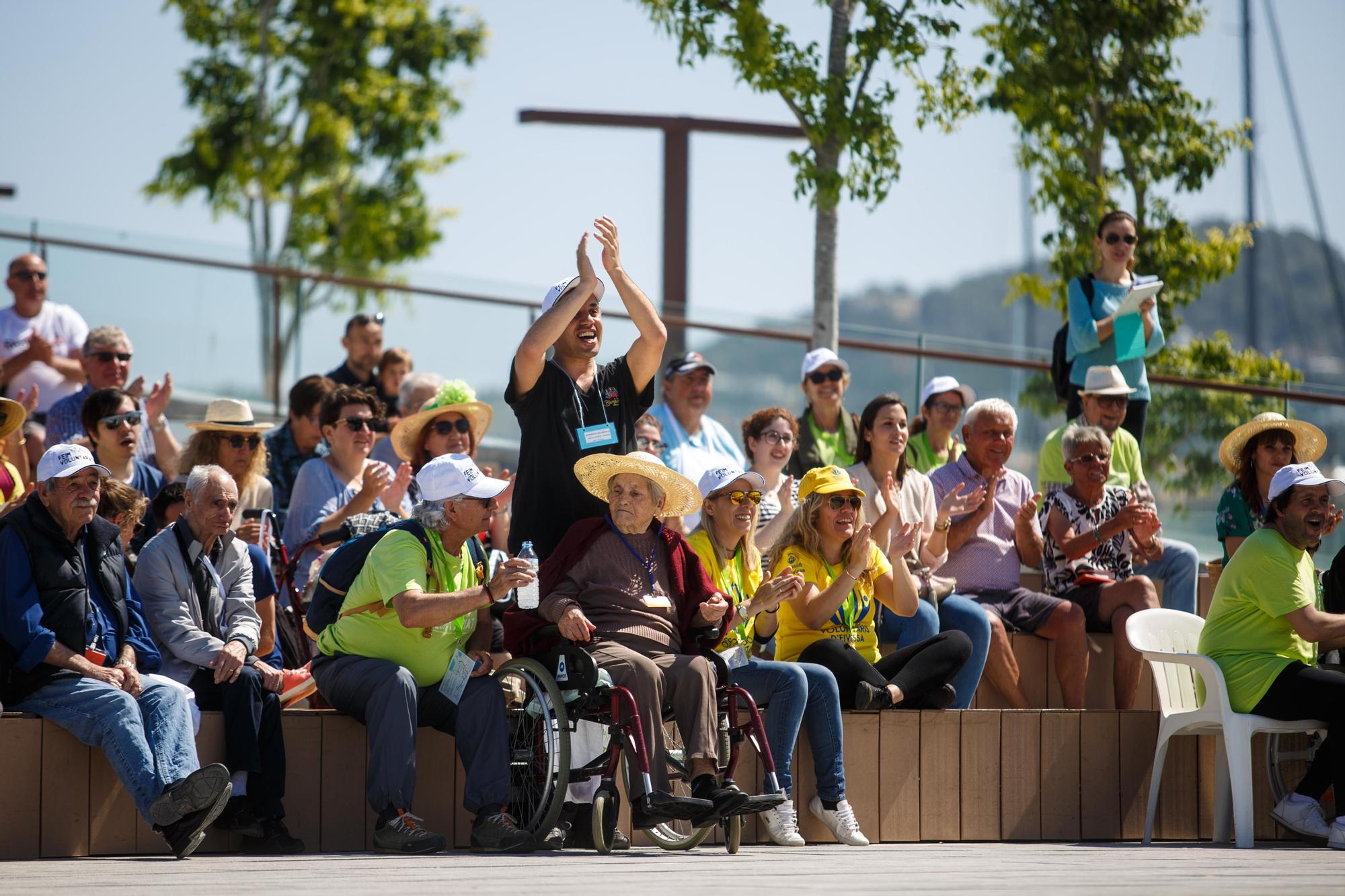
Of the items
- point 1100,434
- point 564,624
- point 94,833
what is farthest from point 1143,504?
point 94,833

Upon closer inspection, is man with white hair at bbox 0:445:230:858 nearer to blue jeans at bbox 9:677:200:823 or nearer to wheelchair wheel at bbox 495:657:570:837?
blue jeans at bbox 9:677:200:823

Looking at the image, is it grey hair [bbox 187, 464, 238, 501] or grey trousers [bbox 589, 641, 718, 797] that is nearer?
grey trousers [bbox 589, 641, 718, 797]

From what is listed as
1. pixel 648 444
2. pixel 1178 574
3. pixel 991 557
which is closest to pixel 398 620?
pixel 648 444

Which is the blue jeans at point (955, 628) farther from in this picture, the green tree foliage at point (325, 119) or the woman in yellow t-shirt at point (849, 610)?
the green tree foliage at point (325, 119)

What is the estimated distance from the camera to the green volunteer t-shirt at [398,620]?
5559 millimetres

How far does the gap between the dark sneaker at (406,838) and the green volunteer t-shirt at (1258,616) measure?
3.13m

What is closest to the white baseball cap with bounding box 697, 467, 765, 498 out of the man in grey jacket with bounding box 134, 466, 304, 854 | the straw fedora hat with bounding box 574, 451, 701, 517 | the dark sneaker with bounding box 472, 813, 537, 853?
the straw fedora hat with bounding box 574, 451, 701, 517

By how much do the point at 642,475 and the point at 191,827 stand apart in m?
1.91

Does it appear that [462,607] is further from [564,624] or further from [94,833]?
[94,833]

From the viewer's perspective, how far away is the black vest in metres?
5.29

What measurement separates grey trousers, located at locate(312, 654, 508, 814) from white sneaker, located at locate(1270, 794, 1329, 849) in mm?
3059

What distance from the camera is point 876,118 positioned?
9359 mm

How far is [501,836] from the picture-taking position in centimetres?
533

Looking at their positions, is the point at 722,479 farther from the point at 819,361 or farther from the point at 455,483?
the point at 819,361
